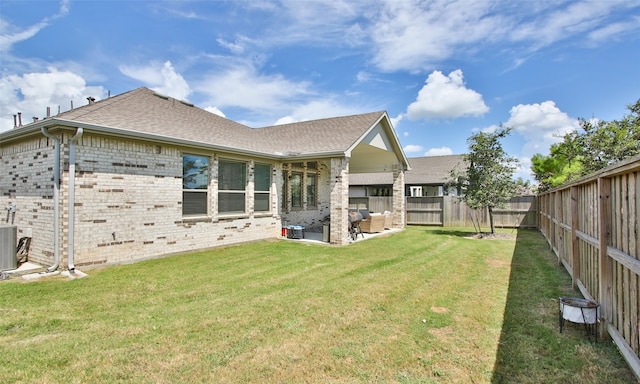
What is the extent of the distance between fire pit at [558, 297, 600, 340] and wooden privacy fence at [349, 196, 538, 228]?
13.2 m

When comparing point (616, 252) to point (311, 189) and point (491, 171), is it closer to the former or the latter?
point (491, 171)

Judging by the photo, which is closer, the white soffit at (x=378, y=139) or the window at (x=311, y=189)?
the white soffit at (x=378, y=139)

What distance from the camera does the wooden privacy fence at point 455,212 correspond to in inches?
639

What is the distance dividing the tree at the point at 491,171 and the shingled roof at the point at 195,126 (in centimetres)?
439

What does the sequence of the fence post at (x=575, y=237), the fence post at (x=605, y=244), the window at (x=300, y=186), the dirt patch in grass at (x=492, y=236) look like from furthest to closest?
the window at (x=300, y=186)
the dirt patch in grass at (x=492, y=236)
the fence post at (x=575, y=237)
the fence post at (x=605, y=244)

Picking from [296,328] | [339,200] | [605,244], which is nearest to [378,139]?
[339,200]

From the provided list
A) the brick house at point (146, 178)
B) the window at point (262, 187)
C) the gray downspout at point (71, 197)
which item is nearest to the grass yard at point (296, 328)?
the gray downspout at point (71, 197)

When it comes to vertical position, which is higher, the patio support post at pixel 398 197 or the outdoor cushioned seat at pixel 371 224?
the patio support post at pixel 398 197

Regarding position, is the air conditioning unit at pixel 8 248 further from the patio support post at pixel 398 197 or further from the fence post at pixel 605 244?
the patio support post at pixel 398 197

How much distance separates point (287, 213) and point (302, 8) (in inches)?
302

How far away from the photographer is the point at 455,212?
57.4ft

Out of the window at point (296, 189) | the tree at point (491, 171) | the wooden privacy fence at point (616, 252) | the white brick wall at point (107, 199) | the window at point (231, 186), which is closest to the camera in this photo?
the wooden privacy fence at point (616, 252)

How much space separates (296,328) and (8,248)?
22.9ft

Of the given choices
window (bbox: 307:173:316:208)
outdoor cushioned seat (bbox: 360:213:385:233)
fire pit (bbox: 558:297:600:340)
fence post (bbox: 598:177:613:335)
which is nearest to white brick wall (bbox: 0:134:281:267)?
window (bbox: 307:173:316:208)
